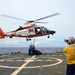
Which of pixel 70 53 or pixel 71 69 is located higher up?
pixel 70 53

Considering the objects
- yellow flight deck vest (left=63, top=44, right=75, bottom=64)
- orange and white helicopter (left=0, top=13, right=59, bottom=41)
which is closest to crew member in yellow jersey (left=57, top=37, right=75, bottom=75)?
yellow flight deck vest (left=63, top=44, right=75, bottom=64)

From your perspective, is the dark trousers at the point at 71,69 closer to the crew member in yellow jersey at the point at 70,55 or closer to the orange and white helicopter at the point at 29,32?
the crew member in yellow jersey at the point at 70,55

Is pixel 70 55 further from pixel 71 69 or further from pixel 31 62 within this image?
pixel 31 62

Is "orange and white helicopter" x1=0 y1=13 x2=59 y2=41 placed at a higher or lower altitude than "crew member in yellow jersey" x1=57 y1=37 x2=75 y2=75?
higher

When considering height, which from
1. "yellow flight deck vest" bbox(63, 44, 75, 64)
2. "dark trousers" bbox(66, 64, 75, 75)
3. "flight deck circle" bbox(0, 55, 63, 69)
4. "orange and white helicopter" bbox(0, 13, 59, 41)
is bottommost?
"flight deck circle" bbox(0, 55, 63, 69)

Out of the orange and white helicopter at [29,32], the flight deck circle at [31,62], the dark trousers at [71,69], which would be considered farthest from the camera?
the orange and white helicopter at [29,32]

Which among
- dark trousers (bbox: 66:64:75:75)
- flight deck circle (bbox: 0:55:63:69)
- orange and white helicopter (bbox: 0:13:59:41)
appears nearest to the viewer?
dark trousers (bbox: 66:64:75:75)

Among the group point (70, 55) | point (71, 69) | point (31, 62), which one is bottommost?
point (31, 62)

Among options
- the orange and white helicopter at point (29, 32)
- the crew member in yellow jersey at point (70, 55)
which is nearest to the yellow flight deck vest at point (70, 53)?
the crew member in yellow jersey at point (70, 55)

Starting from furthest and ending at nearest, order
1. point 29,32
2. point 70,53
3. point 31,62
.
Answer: point 29,32 < point 31,62 < point 70,53

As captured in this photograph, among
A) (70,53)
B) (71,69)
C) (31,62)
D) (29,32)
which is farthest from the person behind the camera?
(29,32)

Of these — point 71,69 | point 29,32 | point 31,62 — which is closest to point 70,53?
point 71,69

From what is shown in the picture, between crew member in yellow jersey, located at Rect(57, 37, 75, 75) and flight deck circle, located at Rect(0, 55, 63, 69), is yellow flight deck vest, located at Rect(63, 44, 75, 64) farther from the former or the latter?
flight deck circle, located at Rect(0, 55, 63, 69)

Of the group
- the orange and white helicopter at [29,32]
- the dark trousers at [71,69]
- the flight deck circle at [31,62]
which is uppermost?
the orange and white helicopter at [29,32]
